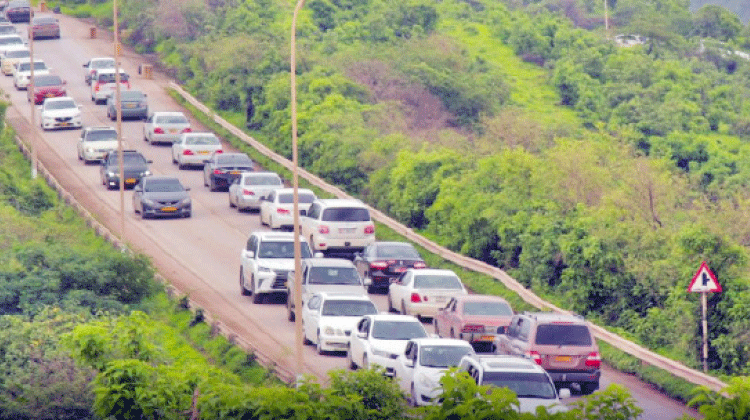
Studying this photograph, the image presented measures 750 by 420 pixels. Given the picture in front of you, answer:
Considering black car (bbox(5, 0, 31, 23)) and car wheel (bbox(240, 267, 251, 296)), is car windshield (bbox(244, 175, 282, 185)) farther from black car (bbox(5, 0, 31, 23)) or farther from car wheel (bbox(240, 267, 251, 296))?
black car (bbox(5, 0, 31, 23))

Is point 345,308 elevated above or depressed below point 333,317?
above

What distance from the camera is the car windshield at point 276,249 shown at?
38.8 meters

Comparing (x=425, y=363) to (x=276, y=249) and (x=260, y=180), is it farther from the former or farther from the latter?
(x=260, y=180)

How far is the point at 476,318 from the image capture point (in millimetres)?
33219

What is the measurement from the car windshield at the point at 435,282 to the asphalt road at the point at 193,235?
8.79ft

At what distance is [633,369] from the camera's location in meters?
33.0

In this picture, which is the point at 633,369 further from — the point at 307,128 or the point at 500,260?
the point at 307,128

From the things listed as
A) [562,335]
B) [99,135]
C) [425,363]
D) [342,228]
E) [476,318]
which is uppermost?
[562,335]

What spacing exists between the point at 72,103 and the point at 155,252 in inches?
828

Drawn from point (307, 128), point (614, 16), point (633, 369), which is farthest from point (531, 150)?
point (614, 16)

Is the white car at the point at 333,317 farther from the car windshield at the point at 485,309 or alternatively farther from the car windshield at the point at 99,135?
the car windshield at the point at 99,135

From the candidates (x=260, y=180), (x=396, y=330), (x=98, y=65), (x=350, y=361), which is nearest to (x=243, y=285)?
(x=350, y=361)

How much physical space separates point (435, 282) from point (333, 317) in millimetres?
4103

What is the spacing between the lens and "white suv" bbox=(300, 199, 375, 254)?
43.2 m
